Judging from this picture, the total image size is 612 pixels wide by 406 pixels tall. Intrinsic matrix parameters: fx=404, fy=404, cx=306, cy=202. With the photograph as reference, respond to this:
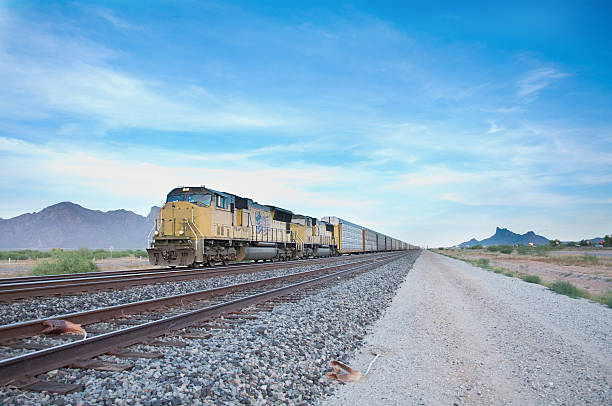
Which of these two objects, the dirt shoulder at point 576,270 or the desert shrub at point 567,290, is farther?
the dirt shoulder at point 576,270

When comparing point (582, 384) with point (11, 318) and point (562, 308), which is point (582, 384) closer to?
point (562, 308)

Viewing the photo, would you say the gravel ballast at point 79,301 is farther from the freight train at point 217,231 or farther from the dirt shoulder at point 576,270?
the dirt shoulder at point 576,270

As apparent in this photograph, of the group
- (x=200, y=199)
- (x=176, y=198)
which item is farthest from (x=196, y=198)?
(x=176, y=198)

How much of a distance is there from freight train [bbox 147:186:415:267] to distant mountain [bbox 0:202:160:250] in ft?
504

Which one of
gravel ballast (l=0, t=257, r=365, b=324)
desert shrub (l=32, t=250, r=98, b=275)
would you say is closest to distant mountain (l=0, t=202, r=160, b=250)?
desert shrub (l=32, t=250, r=98, b=275)

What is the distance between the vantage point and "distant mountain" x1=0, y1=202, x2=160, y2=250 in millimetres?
171775

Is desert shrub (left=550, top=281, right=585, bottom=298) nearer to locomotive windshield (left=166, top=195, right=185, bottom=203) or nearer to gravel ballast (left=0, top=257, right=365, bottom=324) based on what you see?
gravel ballast (left=0, top=257, right=365, bottom=324)

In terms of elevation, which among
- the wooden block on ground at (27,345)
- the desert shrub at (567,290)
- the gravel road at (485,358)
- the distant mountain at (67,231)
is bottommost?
the desert shrub at (567,290)

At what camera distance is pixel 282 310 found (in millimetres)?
7332

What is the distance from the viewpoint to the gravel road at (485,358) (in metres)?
4.00

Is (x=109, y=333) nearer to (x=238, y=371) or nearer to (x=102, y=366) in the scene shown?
(x=102, y=366)

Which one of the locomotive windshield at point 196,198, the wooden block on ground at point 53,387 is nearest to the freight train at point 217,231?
the locomotive windshield at point 196,198

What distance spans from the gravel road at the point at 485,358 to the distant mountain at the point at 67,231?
17188 cm

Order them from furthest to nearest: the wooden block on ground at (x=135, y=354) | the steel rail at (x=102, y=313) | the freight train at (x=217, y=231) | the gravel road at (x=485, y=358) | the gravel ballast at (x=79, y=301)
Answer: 1. the freight train at (x=217, y=231)
2. the gravel ballast at (x=79, y=301)
3. the steel rail at (x=102, y=313)
4. the wooden block on ground at (x=135, y=354)
5. the gravel road at (x=485, y=358)
